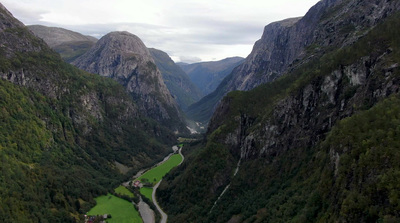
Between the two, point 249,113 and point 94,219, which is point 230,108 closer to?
point 249,113

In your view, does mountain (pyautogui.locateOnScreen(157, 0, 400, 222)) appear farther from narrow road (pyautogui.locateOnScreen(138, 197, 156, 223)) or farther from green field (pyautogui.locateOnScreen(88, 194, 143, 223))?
green field (pyautogui.locateOnScreen(88, 194, 143, 223))

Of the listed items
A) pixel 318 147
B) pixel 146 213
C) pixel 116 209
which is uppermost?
pixel 318 147

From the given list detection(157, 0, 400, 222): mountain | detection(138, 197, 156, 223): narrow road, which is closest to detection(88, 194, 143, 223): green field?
detection(138, 197, 156, 223): narrow road

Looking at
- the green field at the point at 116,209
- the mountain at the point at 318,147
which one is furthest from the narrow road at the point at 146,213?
the mountain at the point at 318,147

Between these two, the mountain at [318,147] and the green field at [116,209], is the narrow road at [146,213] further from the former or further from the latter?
the mountain at [318,147]

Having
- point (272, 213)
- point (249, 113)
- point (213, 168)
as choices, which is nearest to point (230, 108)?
point (249, 113)

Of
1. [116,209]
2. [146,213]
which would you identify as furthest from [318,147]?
[116,209]

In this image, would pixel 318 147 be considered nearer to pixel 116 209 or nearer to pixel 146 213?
pixel 146 213
